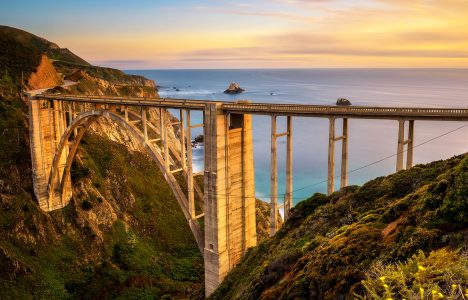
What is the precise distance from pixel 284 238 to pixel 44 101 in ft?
94.4

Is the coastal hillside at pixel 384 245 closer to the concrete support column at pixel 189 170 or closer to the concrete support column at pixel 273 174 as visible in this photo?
the concrete support column at pixel 273 174

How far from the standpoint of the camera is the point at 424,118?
16.8 m

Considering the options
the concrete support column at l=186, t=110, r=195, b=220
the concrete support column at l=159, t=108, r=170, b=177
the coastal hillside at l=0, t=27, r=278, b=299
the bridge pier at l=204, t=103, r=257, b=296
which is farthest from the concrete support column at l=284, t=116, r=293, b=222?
the coastal hillside at l=0, t=27, r=278, b=299

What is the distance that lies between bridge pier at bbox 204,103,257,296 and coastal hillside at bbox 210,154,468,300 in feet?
17.0

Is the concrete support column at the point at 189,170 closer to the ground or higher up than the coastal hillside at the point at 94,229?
higher up

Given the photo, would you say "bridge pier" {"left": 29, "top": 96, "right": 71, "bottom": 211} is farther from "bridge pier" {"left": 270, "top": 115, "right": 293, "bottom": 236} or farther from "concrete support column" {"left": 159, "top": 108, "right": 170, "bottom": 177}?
"bridge pier" {"left": 270, "top": 115, "right": 293, "bottom": 236}

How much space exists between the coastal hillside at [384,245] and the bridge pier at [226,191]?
5.18 metres

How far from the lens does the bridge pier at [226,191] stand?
23.5 metres

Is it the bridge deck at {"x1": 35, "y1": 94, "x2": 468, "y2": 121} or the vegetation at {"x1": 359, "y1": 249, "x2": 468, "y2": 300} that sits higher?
the bridge deck at {"x1": 35, "y1": 94, "x2": 468, "y2": 121}

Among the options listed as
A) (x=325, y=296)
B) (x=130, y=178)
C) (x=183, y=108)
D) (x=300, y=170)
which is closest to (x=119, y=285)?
(x=130, y=178)

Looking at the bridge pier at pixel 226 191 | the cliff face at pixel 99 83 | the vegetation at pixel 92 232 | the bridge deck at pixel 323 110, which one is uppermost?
the cliff face at pixel 99 83

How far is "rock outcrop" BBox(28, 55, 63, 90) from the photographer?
50.8 metres

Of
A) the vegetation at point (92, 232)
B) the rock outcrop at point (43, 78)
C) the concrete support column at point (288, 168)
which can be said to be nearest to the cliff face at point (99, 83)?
the rock outcrop at point (43, 78)

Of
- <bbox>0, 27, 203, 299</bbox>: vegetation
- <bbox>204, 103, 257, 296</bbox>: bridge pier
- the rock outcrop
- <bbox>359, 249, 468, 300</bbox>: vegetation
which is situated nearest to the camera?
<bbox>359, 249, 468, 300</bbox>: vegetation
